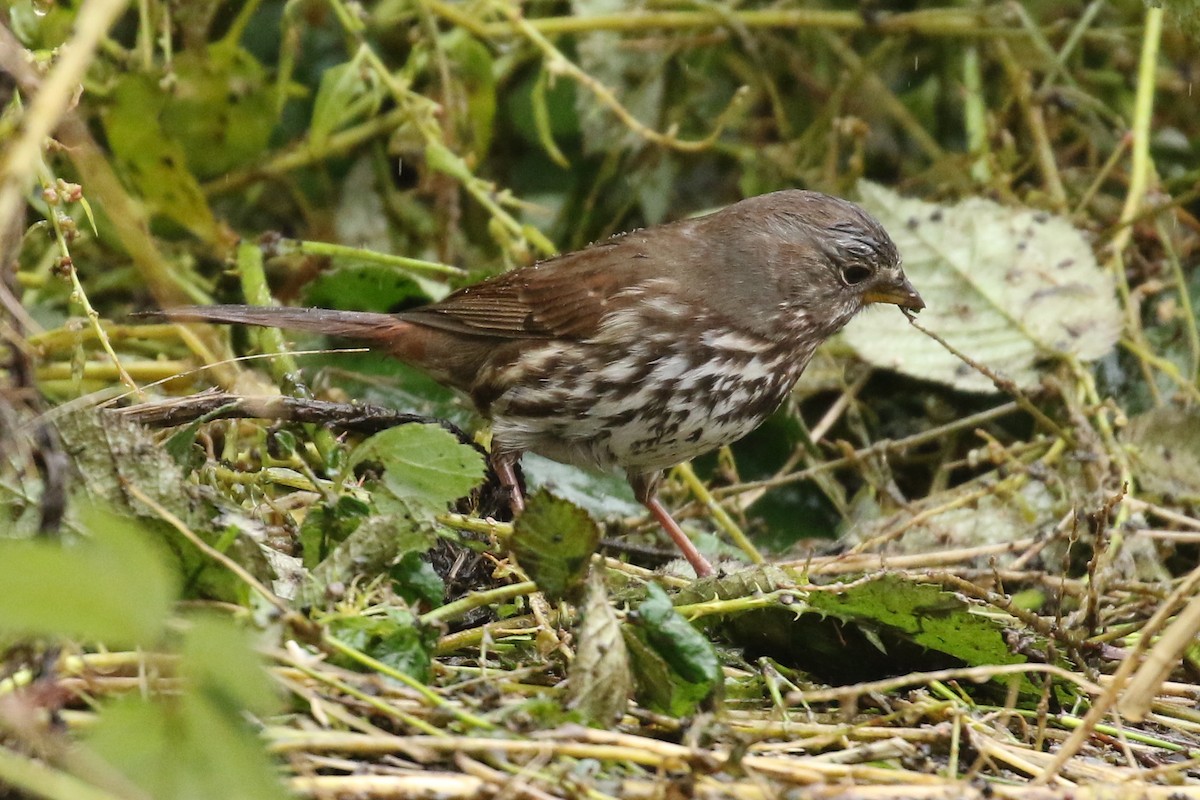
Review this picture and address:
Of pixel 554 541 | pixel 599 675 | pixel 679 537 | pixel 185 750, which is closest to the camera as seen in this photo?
pixel 185 750

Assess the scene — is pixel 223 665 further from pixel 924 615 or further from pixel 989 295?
pixel 989 295

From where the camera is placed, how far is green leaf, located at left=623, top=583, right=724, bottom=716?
7.73 feet

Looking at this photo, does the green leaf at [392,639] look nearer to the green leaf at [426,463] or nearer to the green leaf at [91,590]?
the green leaf at [426,463]

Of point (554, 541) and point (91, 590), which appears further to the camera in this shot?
point (554, 541)

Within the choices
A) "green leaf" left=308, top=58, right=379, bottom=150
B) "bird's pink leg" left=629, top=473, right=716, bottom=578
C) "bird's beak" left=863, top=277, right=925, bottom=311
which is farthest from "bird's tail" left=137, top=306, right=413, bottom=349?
"bird's beak" left=863, top=277, right=925, bottom=311

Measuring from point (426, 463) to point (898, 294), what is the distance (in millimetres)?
1688

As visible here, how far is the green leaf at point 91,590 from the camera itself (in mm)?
1573

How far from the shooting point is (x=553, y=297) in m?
3.73

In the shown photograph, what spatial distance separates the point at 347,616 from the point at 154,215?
2654 mm

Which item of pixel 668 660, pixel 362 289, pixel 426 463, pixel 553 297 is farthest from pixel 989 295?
pixel 668 660

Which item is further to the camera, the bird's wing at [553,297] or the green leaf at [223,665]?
the bird's wing at [553,297]

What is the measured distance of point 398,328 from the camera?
A: 3.94 metres

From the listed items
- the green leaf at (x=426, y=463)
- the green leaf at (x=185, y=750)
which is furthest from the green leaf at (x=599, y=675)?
the green leaf at (x=185, y=750)

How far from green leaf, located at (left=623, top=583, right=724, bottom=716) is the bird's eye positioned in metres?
1.69
